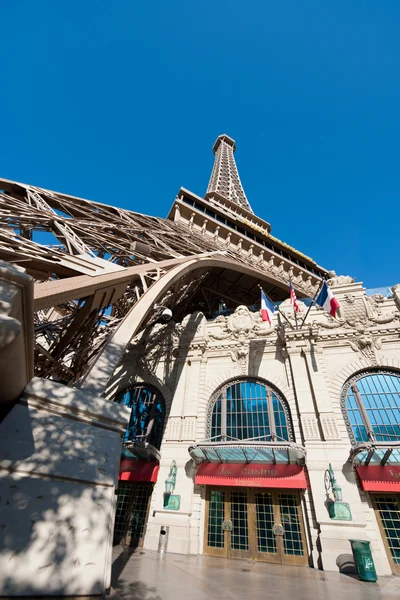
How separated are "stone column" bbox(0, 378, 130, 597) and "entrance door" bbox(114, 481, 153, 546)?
14.0 m

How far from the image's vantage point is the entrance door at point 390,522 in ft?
37.6

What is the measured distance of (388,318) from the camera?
54.3 ft

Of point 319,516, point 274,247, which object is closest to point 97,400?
point 319,516

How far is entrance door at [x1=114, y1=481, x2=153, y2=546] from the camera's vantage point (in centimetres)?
1419

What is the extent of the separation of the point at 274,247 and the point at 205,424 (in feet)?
128

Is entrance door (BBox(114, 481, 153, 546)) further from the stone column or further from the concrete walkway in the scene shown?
the stone column

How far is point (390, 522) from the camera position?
12.0 meters

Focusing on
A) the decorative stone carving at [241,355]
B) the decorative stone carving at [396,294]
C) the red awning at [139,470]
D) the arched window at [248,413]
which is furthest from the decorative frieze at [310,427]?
the decorative stone carving at [396,294]

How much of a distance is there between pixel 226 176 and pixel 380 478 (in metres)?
80.3

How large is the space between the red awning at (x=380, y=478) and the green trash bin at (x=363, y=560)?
218cm

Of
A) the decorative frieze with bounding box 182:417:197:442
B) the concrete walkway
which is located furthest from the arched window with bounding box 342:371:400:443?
the decorative frieze with bounding box 182:417:197:442

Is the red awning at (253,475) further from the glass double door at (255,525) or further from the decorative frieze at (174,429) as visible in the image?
the decorative frieze at (174,429)

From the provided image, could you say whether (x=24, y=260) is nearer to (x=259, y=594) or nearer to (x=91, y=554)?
(x=91, y=554)

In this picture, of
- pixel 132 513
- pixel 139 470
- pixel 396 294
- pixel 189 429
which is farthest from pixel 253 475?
pixel 396 294
